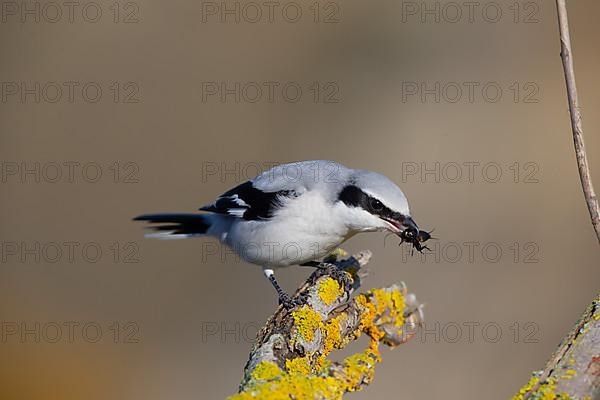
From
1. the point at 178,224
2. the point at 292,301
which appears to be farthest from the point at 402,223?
the point at 178,224

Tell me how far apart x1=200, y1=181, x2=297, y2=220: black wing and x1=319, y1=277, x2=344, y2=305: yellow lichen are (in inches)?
21.2

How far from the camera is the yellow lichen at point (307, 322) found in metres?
3.25

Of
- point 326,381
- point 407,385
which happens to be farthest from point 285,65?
point 326,381

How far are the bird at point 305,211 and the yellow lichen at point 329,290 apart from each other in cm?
18

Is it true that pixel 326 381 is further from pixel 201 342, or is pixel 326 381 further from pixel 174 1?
pixel 174 1

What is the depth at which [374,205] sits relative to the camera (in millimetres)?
3842

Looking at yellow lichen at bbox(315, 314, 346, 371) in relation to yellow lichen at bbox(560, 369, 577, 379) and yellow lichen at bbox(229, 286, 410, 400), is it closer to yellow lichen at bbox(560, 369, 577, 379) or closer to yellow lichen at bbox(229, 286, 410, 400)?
yellow lichen at bbox(229, 286, 410, 400)

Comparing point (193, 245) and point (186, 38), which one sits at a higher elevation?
point (186, 38)

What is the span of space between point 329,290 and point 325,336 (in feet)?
1.43

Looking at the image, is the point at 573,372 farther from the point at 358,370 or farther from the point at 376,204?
the point at 376,204

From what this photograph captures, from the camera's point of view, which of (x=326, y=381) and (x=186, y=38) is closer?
(x=326, y=381)

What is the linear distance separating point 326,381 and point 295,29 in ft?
23.6

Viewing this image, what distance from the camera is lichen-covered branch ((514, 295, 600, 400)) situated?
2338 mm

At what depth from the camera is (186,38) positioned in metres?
9.08
